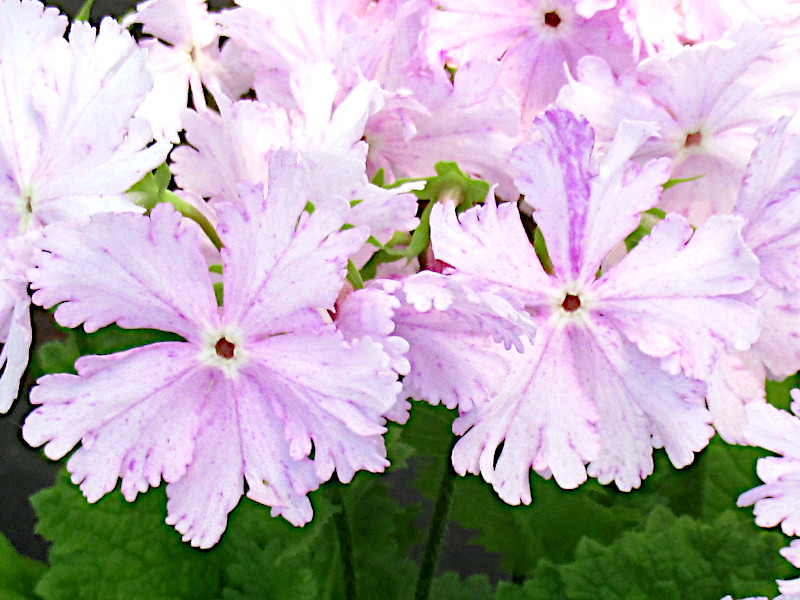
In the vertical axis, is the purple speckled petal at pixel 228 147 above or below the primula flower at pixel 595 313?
above

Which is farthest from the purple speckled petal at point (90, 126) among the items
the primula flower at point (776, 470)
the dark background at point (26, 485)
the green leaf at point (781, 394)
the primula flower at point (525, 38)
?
the dark background at point (26, 485)

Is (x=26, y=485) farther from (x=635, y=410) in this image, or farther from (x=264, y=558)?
(x=635, y=410)

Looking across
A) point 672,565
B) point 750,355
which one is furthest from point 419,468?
point 750,355

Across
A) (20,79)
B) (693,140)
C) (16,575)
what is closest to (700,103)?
(693,140)

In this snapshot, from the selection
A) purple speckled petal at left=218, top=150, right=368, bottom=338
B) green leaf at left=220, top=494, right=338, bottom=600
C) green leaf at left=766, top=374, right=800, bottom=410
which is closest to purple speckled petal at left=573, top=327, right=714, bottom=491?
purple speckled petal at left=218, top=150, right=368, bottom=338

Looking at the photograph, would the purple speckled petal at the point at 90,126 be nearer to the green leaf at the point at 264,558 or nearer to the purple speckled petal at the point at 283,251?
the purple speckled petal at the point at 283,251

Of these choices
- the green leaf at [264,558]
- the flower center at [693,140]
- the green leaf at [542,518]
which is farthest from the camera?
the green leaf at [542,518]

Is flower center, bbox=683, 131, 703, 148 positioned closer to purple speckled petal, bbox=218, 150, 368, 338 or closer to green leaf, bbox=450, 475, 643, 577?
purple speckled petal, bbox=218, 150, 368, 338

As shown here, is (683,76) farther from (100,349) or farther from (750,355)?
(100,349)
